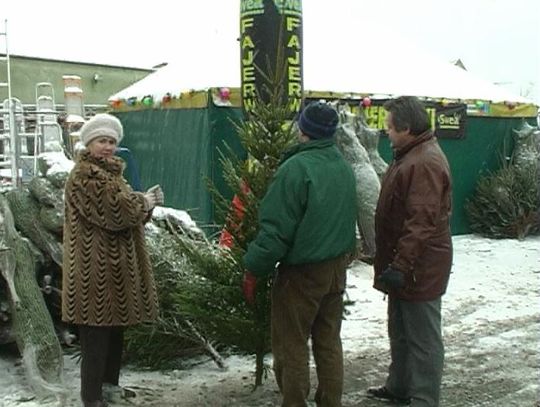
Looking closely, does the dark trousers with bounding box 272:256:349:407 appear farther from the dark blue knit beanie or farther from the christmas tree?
the dark blue knit beanie

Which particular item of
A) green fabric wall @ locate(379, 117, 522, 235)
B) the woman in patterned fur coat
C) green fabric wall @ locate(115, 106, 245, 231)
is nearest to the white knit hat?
the woman in patterned fur coat

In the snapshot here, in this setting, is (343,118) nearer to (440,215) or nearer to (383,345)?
(383,345)

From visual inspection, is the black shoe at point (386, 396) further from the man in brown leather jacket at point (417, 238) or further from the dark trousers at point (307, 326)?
the dark trousers at point (307, 326)

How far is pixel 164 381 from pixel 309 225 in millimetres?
1817

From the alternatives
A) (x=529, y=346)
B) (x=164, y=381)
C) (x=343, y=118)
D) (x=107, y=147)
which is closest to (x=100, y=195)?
(x=107, y=147)

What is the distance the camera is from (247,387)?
186 inches

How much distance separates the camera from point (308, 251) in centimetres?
368

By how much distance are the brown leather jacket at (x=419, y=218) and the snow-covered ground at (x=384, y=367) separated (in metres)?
0.94

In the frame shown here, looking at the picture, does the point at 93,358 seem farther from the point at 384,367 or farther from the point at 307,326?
the point at 384,367

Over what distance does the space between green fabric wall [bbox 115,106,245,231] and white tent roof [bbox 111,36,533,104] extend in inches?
14.6

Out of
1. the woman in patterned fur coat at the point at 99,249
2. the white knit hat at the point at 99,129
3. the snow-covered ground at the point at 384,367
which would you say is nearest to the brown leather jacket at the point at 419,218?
the snow-covered ground at the point at 384,367

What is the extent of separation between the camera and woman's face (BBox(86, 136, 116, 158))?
3986mm

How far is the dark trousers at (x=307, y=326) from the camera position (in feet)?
12.3

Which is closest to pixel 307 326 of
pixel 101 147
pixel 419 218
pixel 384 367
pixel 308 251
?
pixel 308 251
